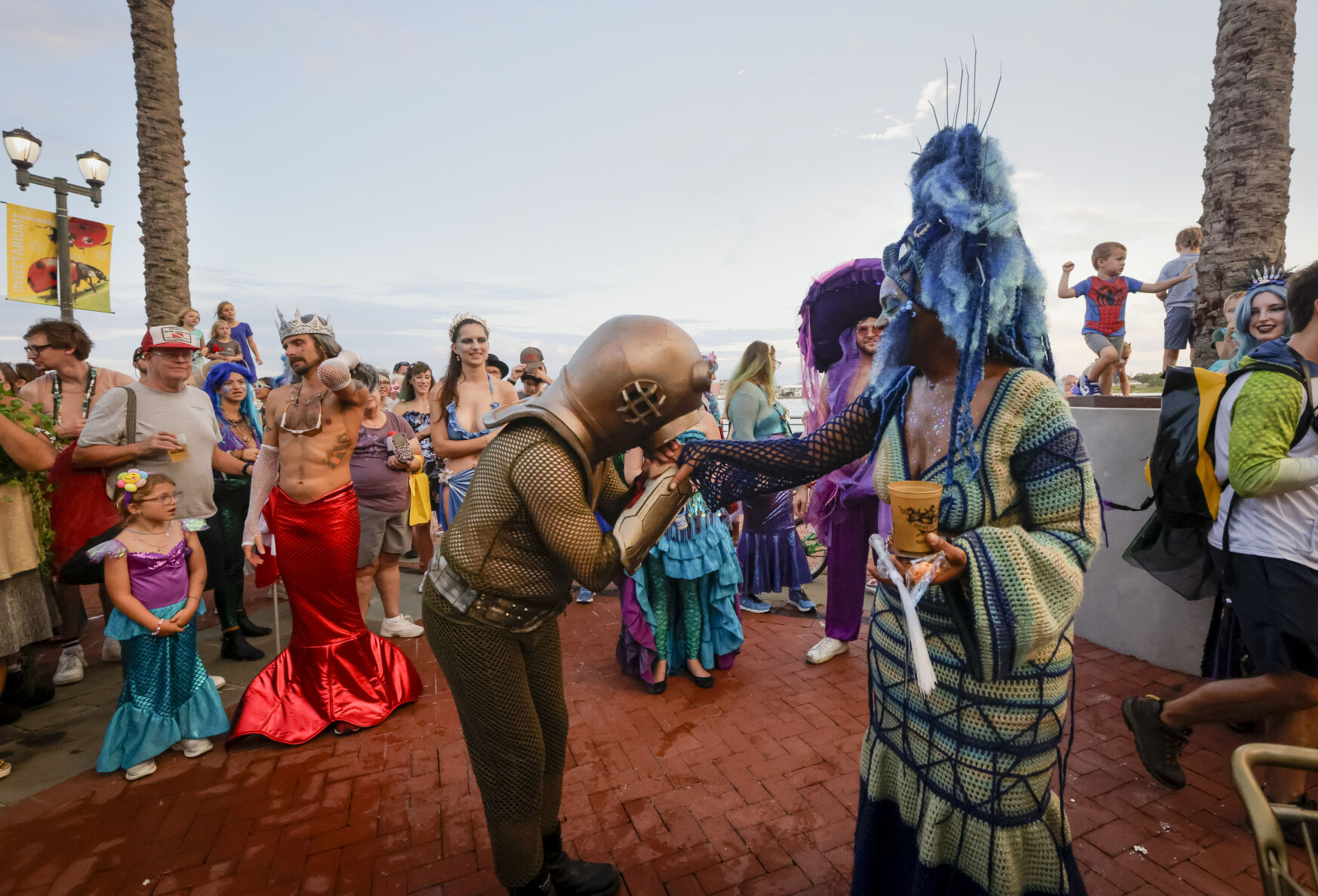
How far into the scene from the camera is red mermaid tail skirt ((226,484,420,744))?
370 centimetres

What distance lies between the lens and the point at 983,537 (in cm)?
156

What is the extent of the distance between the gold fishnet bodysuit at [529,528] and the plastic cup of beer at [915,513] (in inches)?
31.5

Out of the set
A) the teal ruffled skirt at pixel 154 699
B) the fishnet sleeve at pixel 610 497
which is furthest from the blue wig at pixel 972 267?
the teal ruffled skirt at pixel 154 699

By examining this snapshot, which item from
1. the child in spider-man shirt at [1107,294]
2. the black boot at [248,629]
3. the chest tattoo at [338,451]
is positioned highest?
the child in spider-man shirt at [1107,294]

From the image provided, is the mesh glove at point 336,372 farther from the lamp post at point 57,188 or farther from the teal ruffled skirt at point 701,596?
the lamp post at point 57,188

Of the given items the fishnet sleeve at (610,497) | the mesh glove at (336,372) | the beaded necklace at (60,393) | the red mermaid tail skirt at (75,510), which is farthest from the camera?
the beaded necklace at (60,393)

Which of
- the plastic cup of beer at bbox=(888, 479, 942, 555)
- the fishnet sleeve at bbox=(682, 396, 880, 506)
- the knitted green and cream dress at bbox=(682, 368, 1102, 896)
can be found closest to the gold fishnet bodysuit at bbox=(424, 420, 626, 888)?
the fishnet sleeve at bbox=(682, 396, 880, 506)

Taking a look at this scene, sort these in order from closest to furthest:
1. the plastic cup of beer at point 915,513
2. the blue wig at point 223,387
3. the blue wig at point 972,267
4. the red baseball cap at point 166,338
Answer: the plastic cup of beer at point 915,513 → the blue wig at point 972,267 → the red baseball cap at point 166,338 → the blue wig at point 223,387

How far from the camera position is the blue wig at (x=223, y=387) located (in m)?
5.42

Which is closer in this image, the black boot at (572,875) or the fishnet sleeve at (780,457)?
the fishnet sleeve at (780,457)

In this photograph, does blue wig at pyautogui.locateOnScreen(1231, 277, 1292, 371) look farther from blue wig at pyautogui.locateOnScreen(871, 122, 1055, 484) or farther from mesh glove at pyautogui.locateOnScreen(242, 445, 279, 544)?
mesh glove at pyautogui.locateOnScreen(242, 445, 279, 544)

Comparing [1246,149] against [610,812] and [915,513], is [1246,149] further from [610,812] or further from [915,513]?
[610,812]

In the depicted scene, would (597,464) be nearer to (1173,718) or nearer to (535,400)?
(535,400)

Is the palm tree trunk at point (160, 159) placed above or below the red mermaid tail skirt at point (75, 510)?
above
